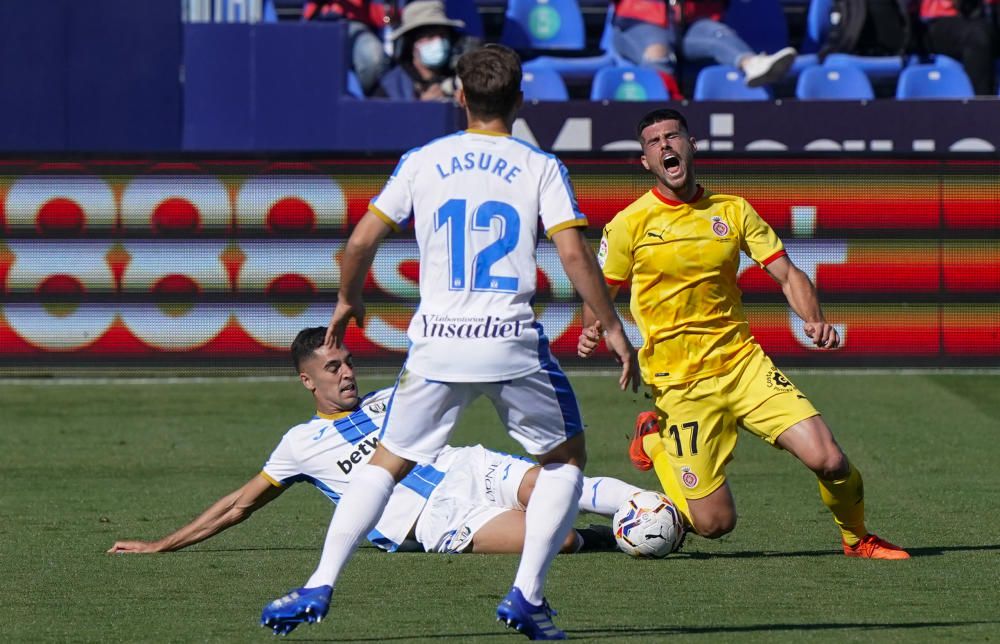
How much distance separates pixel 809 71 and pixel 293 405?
6495mm

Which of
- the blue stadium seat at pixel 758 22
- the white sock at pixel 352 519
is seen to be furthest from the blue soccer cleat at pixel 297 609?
the blue stadium seat at pixel 758 22

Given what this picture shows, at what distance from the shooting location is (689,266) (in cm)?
736

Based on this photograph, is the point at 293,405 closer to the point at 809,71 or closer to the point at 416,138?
the point at 416,138

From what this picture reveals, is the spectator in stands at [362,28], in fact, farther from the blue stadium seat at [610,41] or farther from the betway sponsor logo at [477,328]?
the betway sponsor logo at [477,328]

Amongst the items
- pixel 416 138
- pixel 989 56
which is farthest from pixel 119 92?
pixel 989 56

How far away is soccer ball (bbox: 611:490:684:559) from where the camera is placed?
7.20 m

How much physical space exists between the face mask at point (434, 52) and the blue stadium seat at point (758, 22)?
3.20 meters

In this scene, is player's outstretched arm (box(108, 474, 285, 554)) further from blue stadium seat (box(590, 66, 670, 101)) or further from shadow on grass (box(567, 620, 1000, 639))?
blue stadium seat (box(590, 66, 670, 101))

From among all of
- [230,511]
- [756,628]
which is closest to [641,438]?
[230,511]

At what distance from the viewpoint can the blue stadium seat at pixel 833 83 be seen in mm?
16109

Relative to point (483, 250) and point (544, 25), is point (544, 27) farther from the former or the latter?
point (483, 250)

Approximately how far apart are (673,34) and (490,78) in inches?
479

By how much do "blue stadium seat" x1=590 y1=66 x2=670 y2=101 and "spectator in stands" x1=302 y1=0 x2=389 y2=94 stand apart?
2045 mm

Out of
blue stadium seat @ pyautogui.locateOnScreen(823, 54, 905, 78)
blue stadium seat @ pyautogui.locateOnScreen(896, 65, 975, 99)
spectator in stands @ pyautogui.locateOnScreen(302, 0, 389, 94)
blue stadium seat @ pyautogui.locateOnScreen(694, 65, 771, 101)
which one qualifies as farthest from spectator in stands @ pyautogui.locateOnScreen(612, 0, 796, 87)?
spectator in stands @ pyautogui.locateOnScreen(302, 0, 389, 94)
